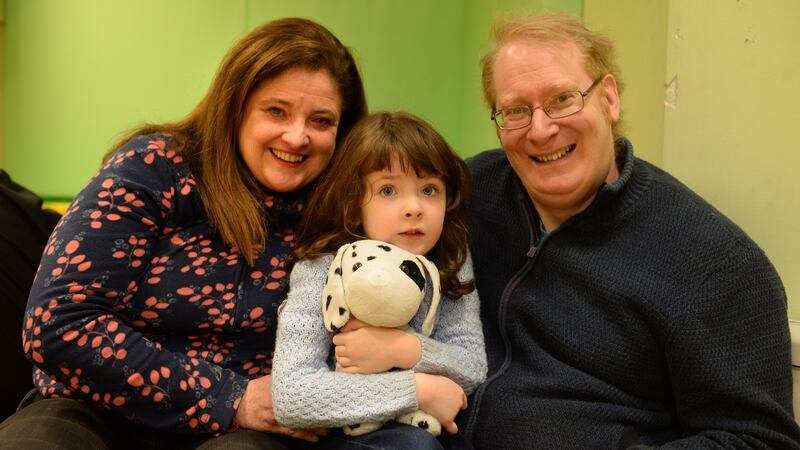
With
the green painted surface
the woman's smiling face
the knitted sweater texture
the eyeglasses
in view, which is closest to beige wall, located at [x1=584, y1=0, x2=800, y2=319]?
the knitted sweater texture

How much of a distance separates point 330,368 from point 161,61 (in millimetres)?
1996

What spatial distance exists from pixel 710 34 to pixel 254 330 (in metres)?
1.23

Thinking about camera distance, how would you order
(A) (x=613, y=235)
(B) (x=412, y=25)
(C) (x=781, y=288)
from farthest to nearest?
(B) (x=412, y=25), (A) (x=613, y=235), (C) (x=781, y=288)

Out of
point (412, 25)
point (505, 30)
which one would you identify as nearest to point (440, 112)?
point (412, 25)

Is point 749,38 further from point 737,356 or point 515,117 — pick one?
point 737,356

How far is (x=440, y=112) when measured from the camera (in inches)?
113

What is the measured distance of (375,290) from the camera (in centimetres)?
117

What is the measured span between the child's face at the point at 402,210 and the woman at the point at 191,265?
0.22 meters

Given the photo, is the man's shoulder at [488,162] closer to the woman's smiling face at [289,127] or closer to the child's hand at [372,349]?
the woman's smiling face at [289,127]

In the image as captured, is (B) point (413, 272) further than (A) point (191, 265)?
No

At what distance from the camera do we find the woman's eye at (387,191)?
1.36 m

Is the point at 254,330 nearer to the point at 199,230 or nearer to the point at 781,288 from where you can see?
the point at 199,230

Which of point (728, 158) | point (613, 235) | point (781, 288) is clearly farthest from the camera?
point (728, 158)

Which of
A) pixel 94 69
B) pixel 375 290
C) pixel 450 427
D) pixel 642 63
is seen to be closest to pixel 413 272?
pixel 375 290
